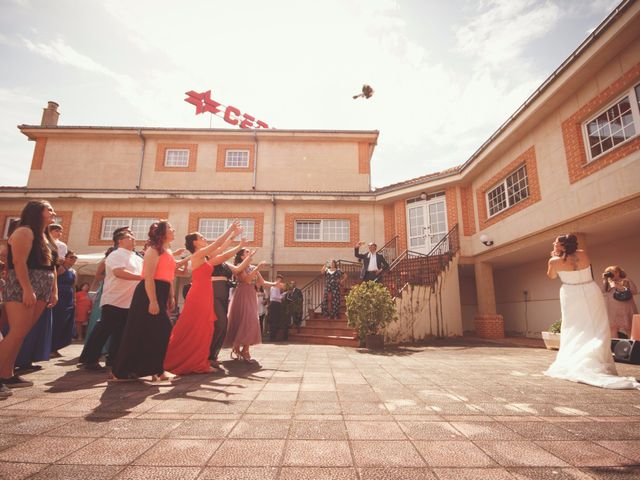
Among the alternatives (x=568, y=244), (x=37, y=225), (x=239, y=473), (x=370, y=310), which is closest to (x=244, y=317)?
(x=37, y=225)

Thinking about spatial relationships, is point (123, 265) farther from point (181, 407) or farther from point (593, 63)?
point (593, 63)

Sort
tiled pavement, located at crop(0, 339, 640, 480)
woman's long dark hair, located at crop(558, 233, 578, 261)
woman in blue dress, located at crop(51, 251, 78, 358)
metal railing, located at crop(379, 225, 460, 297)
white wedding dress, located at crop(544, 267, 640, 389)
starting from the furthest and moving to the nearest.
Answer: metal railing, located at crop(379, 225, 460, 297)
woman in blue dress, located at crop(51, 251, 78, 358)
woman's long dark hair, located at crop(558, 233, 578, 261)
white wedding dress, located at crop(544, 267, 640, 389)
tiled pavement, located at crop(0, 339, 640, 480)

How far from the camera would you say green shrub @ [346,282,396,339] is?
8.36 meters

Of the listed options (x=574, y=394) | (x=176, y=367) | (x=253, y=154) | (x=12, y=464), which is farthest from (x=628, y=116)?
(x=253, y=154)

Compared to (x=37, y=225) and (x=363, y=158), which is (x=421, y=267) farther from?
(x=37, y=225)

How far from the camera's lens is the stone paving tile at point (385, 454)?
1781mm

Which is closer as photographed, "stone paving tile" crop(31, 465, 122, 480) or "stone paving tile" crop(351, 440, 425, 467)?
"stone paving tile" crop(31, 465, 122, 480)

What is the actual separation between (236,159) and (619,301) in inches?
644

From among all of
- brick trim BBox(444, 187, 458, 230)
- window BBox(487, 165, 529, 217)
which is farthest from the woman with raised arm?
brick trim BBox(444, 187, 458, 230)

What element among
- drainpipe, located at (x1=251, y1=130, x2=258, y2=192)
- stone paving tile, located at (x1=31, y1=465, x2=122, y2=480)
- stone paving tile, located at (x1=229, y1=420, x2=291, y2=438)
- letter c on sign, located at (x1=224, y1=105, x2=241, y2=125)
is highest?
letter c on sign, located at (x1=224, y1=105, x2=241, y2=125)

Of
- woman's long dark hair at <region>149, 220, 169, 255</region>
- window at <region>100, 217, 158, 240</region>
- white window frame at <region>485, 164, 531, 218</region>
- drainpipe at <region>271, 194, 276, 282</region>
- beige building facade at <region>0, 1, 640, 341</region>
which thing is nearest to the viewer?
woman's long dark hair at <region>149, 220, 169, 255</region>

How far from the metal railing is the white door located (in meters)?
0.63

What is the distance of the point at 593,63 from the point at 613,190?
2867 mm

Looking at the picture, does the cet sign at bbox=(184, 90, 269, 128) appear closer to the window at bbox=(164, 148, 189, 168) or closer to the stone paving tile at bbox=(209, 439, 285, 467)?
the window at bbox=(164, 148, 189, 168)
